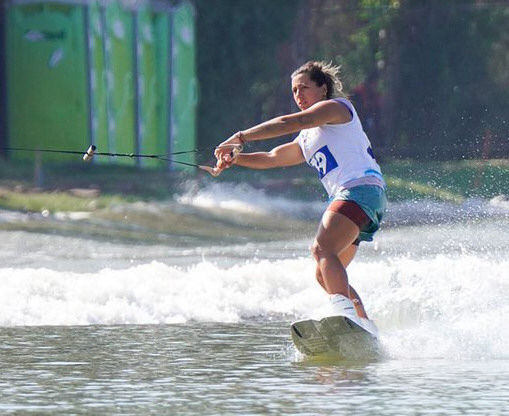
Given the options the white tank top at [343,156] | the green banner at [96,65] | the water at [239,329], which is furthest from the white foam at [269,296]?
the green banner at [96,65]

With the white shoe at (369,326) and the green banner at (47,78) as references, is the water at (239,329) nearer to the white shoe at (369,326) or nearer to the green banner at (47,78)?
the white shoe at (369,326)

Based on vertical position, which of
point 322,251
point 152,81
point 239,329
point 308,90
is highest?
point 152,81

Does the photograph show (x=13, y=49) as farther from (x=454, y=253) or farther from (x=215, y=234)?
(x=454, y=253)

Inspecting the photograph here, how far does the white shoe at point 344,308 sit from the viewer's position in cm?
845

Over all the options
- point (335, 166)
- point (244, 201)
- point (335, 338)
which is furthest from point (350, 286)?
point (244, 201)

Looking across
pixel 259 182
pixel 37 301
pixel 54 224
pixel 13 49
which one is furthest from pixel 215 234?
pixel 37 301

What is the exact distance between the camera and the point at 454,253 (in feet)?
48.7

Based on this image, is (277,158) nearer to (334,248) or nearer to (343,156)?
(343,156)

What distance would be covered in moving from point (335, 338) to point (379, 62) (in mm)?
14642

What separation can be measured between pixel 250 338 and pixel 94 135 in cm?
1244

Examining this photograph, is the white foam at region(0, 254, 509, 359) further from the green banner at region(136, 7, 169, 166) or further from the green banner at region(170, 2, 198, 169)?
the green banner at region(170, 2, 198, 169)

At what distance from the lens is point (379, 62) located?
897 inches

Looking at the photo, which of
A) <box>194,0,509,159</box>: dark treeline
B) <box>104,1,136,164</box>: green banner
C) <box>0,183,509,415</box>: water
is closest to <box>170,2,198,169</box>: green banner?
<box>194,0,509,159</box>: dark treeline

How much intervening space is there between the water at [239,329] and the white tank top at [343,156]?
2.80 feet
